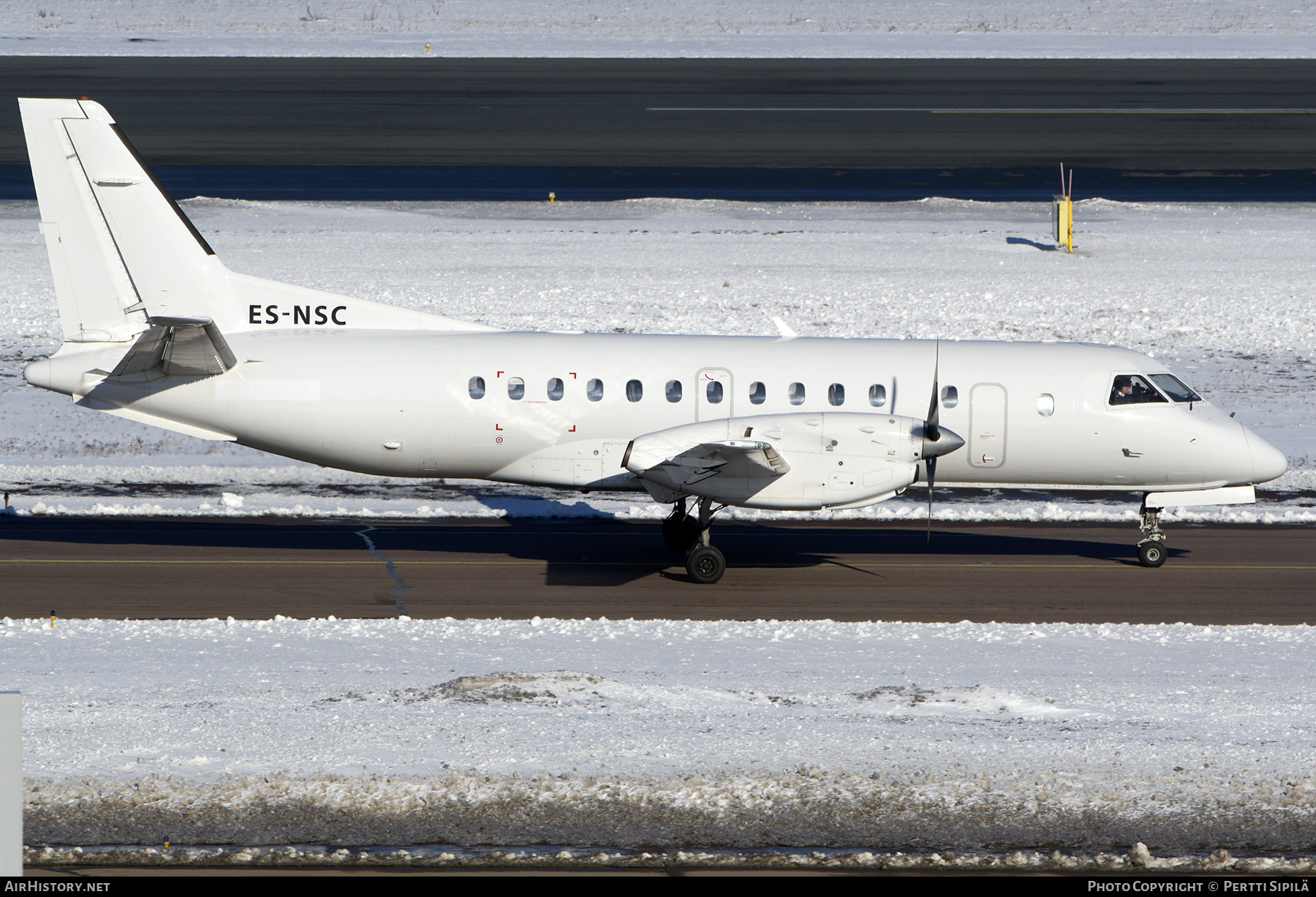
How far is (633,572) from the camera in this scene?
2025 centimetres

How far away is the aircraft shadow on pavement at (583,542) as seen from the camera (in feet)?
68.7

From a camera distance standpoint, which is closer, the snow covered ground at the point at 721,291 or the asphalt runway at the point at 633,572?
the asphalt runway at the point at 633,572

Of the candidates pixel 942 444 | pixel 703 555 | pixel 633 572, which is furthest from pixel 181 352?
pixel 942 444

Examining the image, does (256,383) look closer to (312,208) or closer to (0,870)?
(0,870)

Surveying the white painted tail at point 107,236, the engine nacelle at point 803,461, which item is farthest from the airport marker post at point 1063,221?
the white painted tail at point 107,236

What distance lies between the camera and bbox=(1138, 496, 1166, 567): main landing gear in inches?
819

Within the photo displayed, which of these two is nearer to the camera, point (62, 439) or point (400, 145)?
point (62, 439)

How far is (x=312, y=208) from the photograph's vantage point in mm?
42188

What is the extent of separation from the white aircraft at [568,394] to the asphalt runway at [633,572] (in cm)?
118

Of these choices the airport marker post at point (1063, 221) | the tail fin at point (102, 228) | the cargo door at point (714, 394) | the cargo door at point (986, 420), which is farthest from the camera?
the airport marker post at point (1063, 221)

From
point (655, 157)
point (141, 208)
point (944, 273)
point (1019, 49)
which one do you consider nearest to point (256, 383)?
point (141, 208)

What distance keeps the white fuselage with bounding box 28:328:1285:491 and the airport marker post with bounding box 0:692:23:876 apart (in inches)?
567

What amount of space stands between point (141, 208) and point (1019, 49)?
6578 centimetres

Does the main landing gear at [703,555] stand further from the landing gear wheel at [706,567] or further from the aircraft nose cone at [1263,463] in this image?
the aircraft nose cone at [1263,463]
